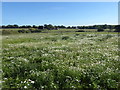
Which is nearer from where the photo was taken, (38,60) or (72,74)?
(72,74)

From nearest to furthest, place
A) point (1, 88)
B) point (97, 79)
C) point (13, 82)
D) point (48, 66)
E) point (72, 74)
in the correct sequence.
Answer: point (1, 88), point (13, 82), point (97, 79), point (72, 74), point (48, 66)

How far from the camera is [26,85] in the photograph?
5371 millimetres

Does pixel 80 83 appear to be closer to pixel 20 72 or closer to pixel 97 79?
pixel 97 79

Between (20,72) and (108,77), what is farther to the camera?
(20,72)

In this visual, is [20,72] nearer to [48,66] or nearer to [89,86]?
[48,66]

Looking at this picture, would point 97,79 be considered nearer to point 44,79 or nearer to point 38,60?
point 44,79

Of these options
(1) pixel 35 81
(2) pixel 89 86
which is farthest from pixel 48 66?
(2) pixel 89 86

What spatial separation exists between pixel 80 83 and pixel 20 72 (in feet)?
11.2

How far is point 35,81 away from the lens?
19.1 feet

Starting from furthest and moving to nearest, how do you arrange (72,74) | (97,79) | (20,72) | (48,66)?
(48,66)
(20,72)
(72,74)
(97,79)

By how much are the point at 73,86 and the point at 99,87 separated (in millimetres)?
1096

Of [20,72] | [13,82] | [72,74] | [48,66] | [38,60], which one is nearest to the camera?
[13,82]

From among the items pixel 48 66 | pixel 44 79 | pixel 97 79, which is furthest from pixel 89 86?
pixel 48 66

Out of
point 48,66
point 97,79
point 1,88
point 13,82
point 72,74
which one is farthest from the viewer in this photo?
point 48,66
